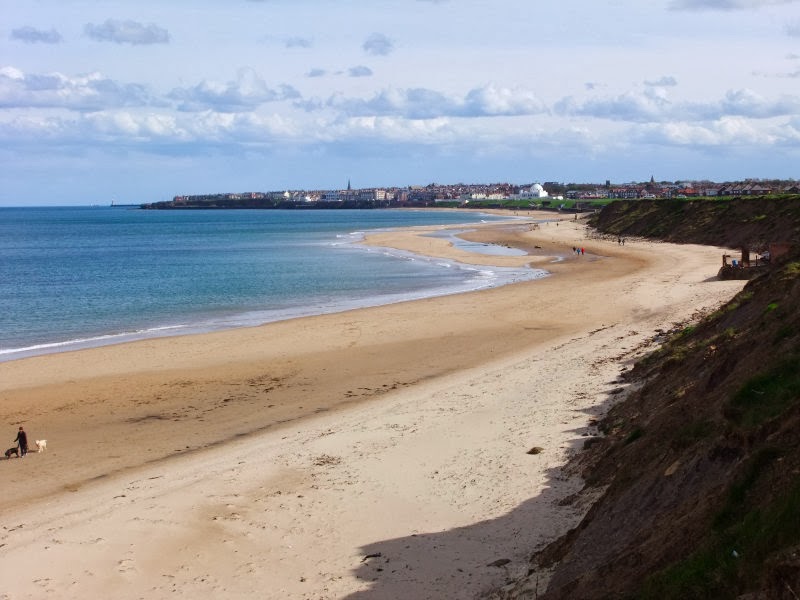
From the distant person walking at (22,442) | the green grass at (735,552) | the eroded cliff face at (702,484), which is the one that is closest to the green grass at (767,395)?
the eroded cliff face at (702,484)

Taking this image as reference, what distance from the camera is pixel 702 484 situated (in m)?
8.68

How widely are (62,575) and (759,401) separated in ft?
30.1

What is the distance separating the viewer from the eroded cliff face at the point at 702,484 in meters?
6.55

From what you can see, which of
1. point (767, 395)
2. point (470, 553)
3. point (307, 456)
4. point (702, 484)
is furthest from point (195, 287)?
point (702, 484)

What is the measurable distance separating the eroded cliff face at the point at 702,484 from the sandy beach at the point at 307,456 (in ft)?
3.89

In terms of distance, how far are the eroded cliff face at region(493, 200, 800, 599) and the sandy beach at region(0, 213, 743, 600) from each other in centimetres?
119

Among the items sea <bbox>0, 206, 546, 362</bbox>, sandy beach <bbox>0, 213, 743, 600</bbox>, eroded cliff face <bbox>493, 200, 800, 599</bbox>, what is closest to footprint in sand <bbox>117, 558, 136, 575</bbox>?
sandy beach <bbox>0, 213, 743, 600</bbox>

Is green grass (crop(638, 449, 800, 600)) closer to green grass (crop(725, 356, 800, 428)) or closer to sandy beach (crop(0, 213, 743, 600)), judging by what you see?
green grass (crop(725, 356, 800, 428))

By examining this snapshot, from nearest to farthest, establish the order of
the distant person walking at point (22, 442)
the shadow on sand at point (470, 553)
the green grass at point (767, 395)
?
the green grass at point (767, 395) → the shadow on sand at point (470, 553) → the distant person walking at point (22, 442)

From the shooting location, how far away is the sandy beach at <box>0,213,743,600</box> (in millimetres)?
11094

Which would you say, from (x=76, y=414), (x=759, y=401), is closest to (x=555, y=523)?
(x=759, y=401)

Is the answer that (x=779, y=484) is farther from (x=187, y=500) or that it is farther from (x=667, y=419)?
(x=187, y=500)

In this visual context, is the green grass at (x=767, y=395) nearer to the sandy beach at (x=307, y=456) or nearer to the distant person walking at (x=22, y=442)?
the sandy beach at (x=307, y=456)

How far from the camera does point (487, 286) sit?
4709 cm
